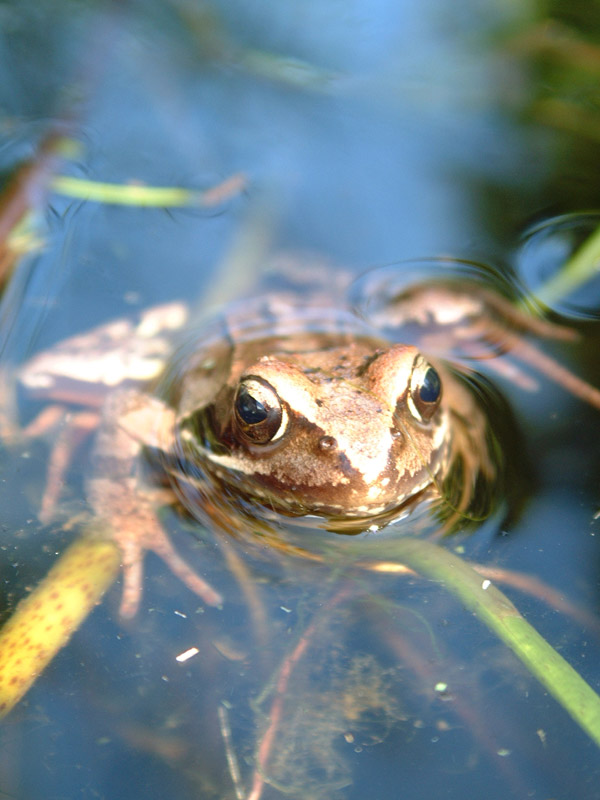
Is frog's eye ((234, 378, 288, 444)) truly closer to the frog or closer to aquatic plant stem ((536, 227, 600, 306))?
the frog

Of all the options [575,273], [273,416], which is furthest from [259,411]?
[575,273]

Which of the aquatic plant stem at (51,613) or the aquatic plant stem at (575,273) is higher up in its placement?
the aquatic plant stem at (575,273)

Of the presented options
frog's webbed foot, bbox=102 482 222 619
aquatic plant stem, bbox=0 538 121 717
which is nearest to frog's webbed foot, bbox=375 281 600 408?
frog's webbed foot, bbox=102 482 222 619

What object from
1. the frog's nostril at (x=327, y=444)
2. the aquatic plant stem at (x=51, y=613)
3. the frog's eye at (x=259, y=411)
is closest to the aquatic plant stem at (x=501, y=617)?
the frog's nostril at (x=327, y=444)

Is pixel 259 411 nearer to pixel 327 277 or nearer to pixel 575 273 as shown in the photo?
pixel 327 277

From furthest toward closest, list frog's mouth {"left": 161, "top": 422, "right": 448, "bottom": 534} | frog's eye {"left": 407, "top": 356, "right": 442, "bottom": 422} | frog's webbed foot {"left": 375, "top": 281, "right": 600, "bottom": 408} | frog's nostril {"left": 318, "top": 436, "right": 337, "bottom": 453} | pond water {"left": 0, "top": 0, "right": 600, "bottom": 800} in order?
frog's webbed foot {"left": 375, "top": 281, "right": 600, "bottom": 408} → frog's eye {"left": 407, "top": 356, "right": 442, "bottom": 422} → frog's mouth {"left": 161, "top": 422, "right": 448, "bottom": 534} → frog's nostril {"left": 318, "top": 436, "right": 337, "bottom": 453} → pond water {"left": 0, "top": 0, "right": 600, "bottom": 800}

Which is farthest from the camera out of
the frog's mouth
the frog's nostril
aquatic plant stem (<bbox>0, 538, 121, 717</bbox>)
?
the frog's mouth

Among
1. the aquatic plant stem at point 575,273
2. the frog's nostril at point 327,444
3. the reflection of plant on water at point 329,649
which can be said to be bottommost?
the reflection of plant on water at point 329,649

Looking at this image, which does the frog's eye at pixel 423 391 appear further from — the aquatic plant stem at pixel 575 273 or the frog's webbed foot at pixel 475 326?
the aquatic plant stem at pixel 575 273
